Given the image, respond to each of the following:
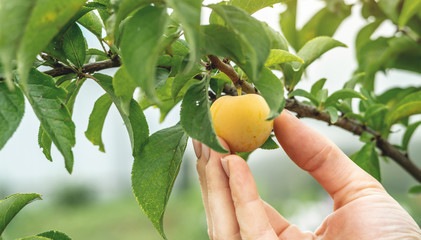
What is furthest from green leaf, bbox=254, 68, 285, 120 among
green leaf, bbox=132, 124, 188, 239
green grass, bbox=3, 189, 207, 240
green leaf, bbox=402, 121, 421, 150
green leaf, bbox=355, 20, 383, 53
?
green grass, bbox=3, 189, 207, 240

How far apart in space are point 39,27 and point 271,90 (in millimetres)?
185

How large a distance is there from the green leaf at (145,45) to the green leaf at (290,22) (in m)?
0.70

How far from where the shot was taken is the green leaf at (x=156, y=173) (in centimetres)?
42

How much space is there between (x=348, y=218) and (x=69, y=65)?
17.3 inches

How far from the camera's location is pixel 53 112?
13.1 inches

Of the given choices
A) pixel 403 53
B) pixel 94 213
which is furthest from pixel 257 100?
pixel 94 213

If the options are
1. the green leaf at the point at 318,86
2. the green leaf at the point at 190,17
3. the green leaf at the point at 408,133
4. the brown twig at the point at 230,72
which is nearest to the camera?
the green leaf at the point at 190,17

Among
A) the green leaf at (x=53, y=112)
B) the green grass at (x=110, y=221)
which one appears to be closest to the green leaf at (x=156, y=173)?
the green leaf at (x=53, y=112)

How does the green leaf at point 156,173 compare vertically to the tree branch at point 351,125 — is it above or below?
above

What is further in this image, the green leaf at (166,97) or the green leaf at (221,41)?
the green leaf at (166,97)

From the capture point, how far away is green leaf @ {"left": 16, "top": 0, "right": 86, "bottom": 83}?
240mm

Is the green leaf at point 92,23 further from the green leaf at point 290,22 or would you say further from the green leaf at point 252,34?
the green leaf at point 290,22

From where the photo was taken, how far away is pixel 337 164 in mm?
606

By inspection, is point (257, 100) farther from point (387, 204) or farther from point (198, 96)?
point (387, 204)
